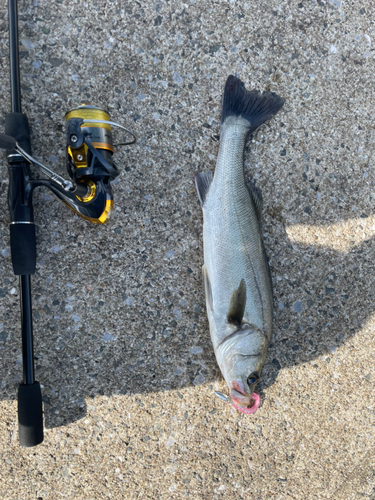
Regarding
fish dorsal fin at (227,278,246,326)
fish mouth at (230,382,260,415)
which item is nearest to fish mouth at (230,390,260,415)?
fish mouth at (230,382,260,415)

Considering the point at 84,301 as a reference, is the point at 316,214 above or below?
above

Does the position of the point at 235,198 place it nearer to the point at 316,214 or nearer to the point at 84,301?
the point at 316,214

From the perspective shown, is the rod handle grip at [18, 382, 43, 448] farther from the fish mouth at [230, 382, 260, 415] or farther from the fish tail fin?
the fish tail fin

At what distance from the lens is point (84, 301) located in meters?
1.98

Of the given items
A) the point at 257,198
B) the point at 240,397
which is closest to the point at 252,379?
the point at 240,397

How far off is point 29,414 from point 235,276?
4.37ft

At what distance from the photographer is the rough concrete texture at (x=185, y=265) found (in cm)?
195

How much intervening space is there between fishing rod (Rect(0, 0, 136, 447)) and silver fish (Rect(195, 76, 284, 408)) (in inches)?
24.9

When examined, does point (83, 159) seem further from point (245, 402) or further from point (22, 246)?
point (245, 402)

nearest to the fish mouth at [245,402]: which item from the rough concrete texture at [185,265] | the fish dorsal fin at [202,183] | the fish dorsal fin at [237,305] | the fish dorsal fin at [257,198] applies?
the rough concrete texture at [185,265]

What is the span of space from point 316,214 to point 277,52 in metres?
1.11

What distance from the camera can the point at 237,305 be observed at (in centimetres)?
188

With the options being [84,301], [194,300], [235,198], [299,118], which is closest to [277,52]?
[299,118]

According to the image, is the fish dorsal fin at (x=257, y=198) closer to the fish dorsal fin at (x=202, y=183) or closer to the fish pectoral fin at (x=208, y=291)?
the fish dorsal fin at (x=202, y=183)
